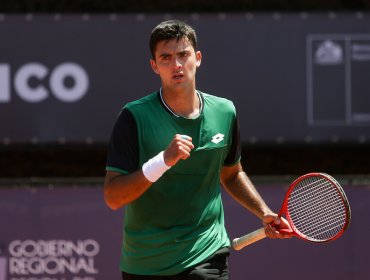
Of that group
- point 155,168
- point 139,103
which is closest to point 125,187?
point 155,168

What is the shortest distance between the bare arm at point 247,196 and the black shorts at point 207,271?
0.23 m

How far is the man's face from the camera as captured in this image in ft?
13.8

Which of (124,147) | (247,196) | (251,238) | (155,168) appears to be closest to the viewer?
(155,168)

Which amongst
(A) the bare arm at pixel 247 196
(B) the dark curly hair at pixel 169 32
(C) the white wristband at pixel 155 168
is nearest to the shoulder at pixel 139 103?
(B) the dark curly hair at pixel 169 32

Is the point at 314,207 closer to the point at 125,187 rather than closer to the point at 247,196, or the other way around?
the point at 247,196

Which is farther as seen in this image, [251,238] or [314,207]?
[314,207]

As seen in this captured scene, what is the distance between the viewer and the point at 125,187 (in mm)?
4047

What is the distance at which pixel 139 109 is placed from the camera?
4.25m

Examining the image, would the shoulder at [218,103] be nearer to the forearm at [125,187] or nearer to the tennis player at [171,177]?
the tennis player at [171,177]

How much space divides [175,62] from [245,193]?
0.73m

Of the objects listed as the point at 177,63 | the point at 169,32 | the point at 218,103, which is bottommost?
the point at 218,103

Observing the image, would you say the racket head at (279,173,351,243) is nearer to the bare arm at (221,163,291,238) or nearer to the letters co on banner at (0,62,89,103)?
the bare arm at (221,163,291,238)

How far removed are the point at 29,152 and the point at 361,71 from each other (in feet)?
9.41
